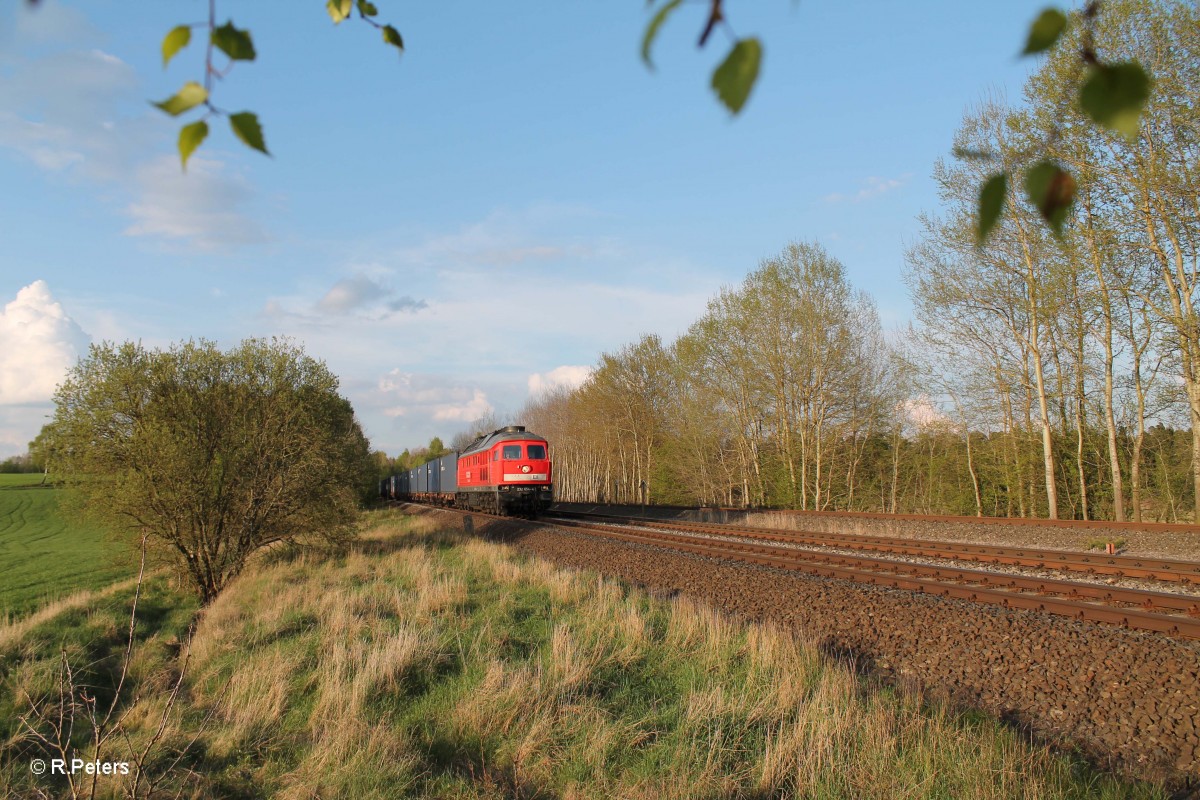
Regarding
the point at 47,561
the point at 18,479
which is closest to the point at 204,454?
the point at 47,561

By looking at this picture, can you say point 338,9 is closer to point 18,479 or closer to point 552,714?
point 552,714

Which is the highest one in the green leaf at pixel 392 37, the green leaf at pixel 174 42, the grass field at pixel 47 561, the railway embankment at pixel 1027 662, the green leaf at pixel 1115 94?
the green leaf at pixel 392 37

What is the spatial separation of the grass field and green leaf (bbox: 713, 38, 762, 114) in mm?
16575

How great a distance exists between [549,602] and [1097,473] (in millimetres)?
19304

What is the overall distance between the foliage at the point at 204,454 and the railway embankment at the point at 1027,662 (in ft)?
37.8

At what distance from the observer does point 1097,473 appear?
71.1 feet

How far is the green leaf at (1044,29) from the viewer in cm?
107

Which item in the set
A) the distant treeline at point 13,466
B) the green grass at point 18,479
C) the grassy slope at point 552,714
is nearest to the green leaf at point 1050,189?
the grassy slope at point 552,714

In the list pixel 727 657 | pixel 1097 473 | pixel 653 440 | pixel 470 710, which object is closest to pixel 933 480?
pixel 1097 473

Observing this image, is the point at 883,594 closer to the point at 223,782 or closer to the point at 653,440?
the point at 223,782

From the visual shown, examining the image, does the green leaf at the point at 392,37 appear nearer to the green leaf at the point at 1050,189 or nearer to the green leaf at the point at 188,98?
the green leaf at the point at 188,98

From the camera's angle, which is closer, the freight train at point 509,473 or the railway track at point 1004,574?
the railway track at point 1004,574

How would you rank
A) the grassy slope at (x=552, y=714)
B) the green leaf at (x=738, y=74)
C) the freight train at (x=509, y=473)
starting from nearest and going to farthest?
1. the green leaf at (x=738, y=74)
2. the grassy slope at (x=552, y=714)
3. the freight train at (x=509, y=473)

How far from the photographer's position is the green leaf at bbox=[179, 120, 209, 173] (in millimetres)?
1366
